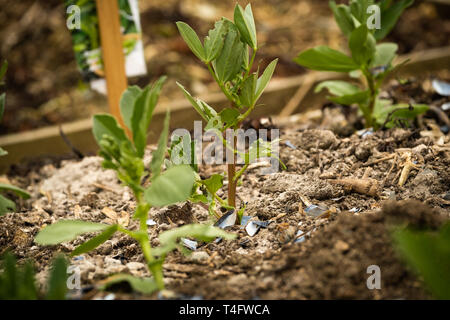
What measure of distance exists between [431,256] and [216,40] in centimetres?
62

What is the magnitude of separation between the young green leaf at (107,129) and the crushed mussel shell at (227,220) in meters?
0.33

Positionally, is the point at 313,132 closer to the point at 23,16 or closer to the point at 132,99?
the point at 132,99

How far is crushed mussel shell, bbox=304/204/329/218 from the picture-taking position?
115cm

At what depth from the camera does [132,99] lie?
39.0 inches

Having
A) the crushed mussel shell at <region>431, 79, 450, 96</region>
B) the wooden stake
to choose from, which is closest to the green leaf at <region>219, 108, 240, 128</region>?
the wooden stake

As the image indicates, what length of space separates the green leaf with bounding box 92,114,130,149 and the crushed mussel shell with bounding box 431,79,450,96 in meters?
1.33

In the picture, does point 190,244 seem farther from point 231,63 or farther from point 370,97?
point 370,97

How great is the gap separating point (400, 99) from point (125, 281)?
4.15 feet

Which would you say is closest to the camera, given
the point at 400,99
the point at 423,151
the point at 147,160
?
the point at 423,151

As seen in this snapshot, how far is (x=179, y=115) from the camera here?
216 centimetres

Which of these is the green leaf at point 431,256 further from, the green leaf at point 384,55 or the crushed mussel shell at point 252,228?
the green leaf at point 384,55
